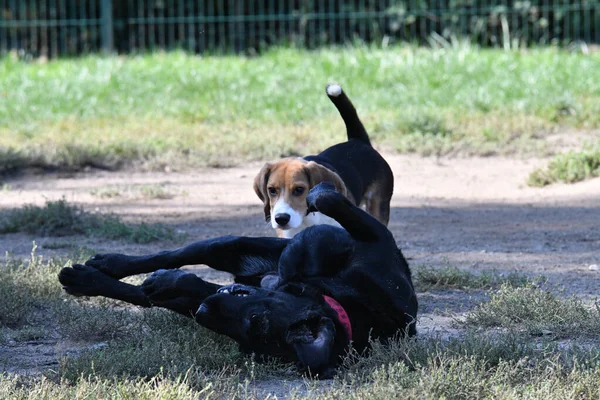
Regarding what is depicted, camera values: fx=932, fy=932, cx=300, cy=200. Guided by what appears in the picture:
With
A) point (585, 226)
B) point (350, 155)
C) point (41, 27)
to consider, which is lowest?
point (585, 226)

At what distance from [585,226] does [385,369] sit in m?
3.70

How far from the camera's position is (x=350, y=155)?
6402mm

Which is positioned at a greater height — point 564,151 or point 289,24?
point 289,24

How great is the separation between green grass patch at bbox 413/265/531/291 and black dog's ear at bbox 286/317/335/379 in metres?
1.92

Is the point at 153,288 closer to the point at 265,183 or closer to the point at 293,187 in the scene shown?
the point at 293,187

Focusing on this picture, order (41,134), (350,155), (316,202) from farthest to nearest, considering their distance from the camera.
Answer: (41,134), (350,155), (316,202)

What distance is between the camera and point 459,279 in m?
5.37

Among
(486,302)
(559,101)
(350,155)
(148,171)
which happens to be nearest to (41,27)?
(148,171)

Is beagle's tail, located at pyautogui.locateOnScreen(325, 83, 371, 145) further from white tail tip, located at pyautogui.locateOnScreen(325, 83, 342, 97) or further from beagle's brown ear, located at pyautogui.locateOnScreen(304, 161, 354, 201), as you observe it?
beagle's brown ear, located at pyautogui.locateOnScreen(304, 161, 354, 201)

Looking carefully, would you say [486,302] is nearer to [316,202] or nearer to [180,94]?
[316,202]

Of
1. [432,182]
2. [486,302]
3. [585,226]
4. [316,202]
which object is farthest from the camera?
[432,182]

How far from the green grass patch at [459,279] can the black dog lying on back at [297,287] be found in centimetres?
129

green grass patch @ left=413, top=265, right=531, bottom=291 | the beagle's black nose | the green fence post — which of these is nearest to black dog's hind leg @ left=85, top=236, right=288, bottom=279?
the beagle's black nose

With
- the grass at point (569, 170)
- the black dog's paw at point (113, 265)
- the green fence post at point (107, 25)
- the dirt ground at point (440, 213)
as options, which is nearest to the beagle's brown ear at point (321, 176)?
the dirt ground at point (440, 213)
